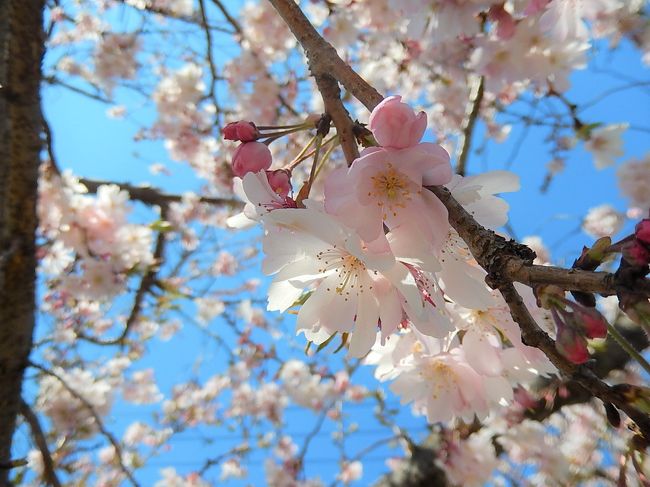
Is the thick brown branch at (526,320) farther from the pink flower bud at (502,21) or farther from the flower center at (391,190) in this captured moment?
the pink flower bud at (502,21)

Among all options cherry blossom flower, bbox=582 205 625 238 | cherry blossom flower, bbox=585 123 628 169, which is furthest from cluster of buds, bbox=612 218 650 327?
cherry blossom flower, bbox=582 205 625 238

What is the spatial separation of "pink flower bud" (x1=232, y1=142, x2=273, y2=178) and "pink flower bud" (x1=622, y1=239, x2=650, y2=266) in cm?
43

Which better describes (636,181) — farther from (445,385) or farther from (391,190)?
(391,190)

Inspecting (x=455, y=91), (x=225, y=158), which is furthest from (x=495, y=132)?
(x=225, y=158)

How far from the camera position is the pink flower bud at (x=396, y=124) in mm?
479

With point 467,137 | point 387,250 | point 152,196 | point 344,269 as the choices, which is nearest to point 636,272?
point 387,250

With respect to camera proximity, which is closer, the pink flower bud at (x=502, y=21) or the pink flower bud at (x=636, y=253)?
the pink flower bud at (x=636, y=253)

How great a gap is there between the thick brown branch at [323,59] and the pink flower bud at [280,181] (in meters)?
0.14

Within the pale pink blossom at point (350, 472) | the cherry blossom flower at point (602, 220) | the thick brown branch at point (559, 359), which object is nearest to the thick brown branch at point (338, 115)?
the thick brown branch at point (559, 359)

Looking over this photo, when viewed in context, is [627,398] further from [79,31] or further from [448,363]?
[79,31]

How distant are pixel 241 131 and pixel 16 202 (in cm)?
108

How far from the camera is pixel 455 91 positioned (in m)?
3.26

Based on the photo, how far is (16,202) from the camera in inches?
54.2

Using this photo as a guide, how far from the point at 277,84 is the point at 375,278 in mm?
2818
